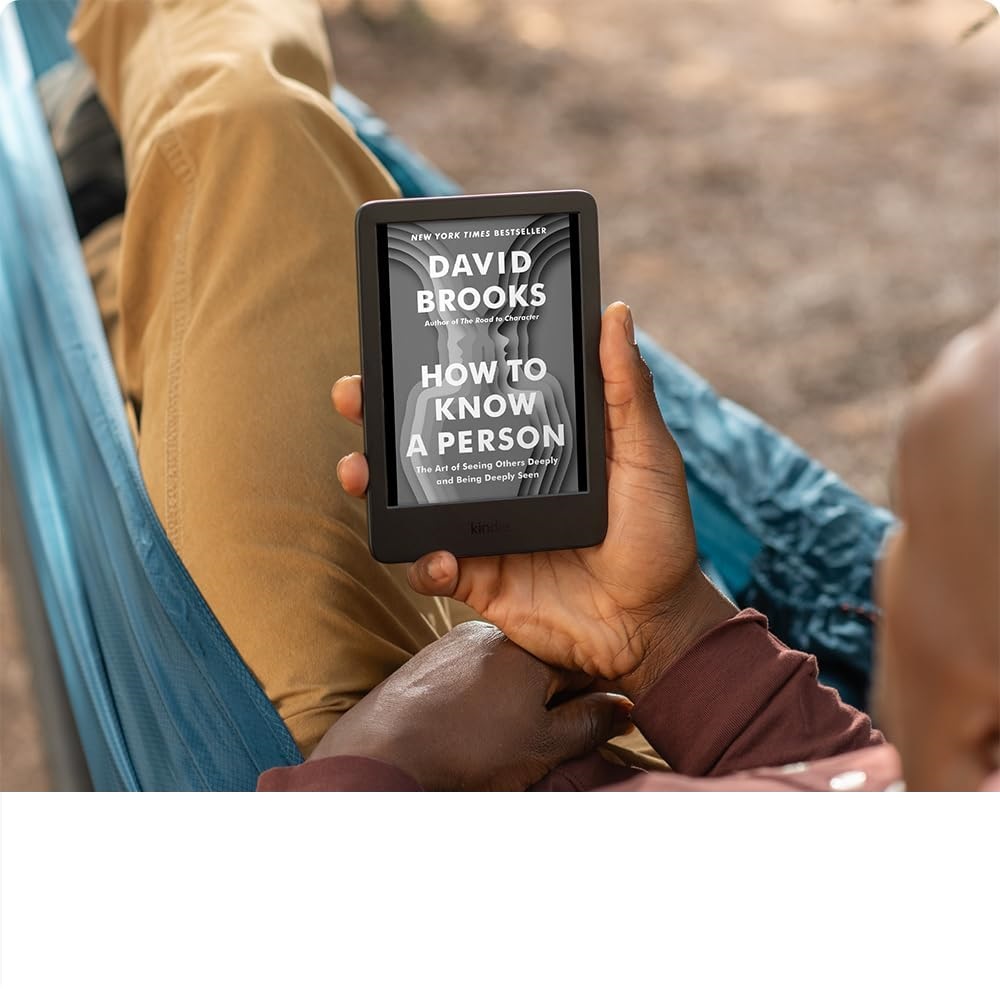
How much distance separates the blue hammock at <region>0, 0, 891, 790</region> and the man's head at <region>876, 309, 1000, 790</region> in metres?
0.38

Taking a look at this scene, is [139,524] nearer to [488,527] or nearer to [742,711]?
[488,527]

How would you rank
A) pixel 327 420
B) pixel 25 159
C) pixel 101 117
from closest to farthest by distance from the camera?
pixel 327 420, pixel 25 159, pixel 101 117

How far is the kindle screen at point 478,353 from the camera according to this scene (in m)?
0.70

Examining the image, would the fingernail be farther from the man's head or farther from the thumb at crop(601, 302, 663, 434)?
the man's head

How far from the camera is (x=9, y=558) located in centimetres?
110

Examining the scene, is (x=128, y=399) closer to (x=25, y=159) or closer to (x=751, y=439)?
(x=25, y=159)

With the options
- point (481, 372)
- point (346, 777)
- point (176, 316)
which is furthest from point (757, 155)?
point (346, 777)

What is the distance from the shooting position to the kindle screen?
695 millimetres

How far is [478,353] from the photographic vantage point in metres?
0.70

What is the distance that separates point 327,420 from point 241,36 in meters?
0.35

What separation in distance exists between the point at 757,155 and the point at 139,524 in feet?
6.67

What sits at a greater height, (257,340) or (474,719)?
(257,340)

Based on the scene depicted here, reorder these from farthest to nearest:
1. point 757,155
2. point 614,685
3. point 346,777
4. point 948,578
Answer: point 757,155, point 614,685, point 346,777, point 948,578
